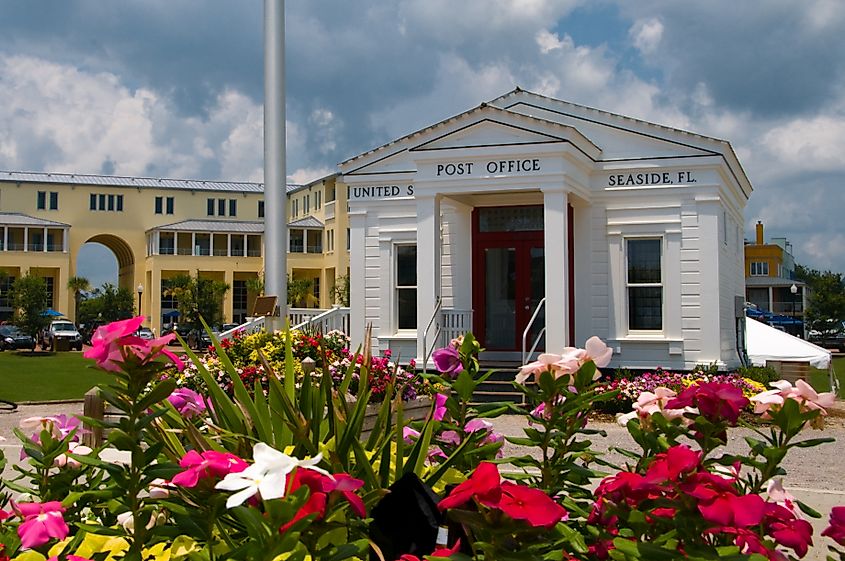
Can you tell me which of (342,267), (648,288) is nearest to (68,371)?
(648,288)

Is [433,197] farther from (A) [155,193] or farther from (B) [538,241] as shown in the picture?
(A) [155,193]

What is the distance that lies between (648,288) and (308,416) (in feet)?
49.7

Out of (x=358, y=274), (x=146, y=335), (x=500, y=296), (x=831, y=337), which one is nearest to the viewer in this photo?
(x=500, y=296)

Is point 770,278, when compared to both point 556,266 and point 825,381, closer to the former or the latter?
point 825,381

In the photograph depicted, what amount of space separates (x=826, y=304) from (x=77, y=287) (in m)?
59.3

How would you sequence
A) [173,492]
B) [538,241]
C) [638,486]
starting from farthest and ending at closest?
[538,241]
[173,492]
[638,486]

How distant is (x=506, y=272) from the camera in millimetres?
18703

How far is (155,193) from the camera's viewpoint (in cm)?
8394

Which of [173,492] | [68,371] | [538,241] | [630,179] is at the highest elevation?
[630,179]

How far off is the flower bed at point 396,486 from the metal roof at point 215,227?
77065 mm

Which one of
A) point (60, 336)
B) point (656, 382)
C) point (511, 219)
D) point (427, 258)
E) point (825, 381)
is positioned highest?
point (511, 219)

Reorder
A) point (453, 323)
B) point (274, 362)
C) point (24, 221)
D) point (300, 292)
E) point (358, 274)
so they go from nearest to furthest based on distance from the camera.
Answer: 1. point (274, 362)
2. point (453, 323)
3. point (358, 274)
4. point (300, 292)
5. point (24, 221)

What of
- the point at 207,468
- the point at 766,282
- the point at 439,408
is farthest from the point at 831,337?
the point at 207,468

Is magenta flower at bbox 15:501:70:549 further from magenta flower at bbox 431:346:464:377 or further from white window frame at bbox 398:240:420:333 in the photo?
white window frame at bbox 398:240:420:333
